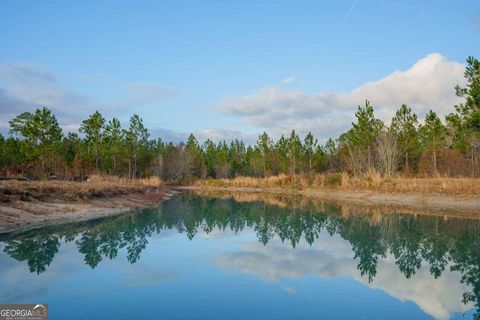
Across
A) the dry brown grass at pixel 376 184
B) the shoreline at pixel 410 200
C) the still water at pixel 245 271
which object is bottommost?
the still water at pixel 245 271

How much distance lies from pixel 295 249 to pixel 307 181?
31.0m

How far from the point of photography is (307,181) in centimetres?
4306

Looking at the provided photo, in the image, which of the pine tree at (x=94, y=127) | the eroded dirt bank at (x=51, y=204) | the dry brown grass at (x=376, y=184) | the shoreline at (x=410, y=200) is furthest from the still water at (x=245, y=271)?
the pine tree at (x=94, y=127)

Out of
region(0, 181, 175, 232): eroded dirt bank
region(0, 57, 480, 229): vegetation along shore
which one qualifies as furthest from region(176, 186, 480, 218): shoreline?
region(0, 181, 175, 232): eroded dirt bank

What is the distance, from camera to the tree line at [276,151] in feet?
121

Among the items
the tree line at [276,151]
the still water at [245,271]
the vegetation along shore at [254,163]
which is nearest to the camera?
the still water at [245,271]

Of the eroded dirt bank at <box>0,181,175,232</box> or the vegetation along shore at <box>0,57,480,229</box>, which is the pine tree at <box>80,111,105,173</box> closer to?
the vegetation along shore at <box>0,57,480,229</box>

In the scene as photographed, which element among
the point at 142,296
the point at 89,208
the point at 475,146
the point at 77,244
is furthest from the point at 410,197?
the point at 142,296

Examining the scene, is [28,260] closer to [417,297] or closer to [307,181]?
[417,297]

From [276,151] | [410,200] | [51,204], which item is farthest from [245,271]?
Answer: [276,151]

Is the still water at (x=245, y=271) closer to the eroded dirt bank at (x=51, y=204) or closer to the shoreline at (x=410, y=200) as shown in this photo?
the eroded dirt bank at (x=51, y=204)

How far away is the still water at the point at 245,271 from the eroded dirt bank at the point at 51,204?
3.06ft

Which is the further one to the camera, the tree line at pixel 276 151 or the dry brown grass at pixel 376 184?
the tree line at pixel 276 151

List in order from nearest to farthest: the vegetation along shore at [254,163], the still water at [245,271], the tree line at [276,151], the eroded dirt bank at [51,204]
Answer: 1. the still water at [245,271]
2. the eroded dirt bank at [51,204]
3. the vegetation along shore at [254,163]
4. the tree line at [276,151]
